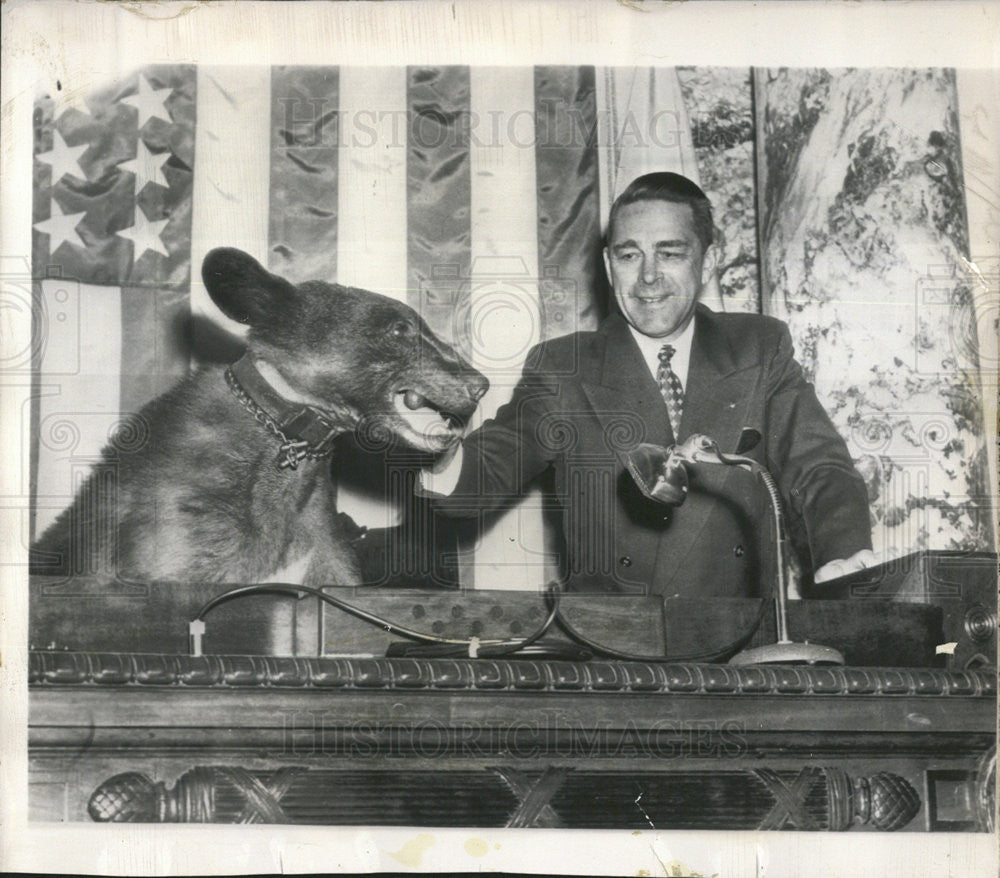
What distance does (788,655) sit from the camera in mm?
3910

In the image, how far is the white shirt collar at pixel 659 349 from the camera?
4090mm

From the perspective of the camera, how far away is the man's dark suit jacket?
398cm

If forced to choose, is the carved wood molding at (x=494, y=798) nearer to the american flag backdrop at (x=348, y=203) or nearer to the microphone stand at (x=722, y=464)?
the microphone stand at (x=722, y=464)

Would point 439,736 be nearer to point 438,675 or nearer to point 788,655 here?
point 438,675

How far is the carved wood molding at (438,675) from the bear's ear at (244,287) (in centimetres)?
113

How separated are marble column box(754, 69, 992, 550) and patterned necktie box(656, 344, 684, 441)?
1.22 ft

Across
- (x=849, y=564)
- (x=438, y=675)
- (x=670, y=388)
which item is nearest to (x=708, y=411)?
(x=670, y=388)

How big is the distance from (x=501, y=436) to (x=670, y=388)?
0.59 metres

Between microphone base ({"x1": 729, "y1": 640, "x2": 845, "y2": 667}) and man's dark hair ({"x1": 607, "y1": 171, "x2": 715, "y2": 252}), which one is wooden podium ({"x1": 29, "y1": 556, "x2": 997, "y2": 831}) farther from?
man's dark hair ({"x1": 607, "y1": 171, "x2": 715, "y2": 252})

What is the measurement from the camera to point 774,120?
414cm

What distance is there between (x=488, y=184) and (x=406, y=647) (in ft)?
5.12

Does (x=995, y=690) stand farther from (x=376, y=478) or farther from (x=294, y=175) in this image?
(x=294, y=175)

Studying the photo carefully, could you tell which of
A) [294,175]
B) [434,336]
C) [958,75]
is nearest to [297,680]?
[434,336]

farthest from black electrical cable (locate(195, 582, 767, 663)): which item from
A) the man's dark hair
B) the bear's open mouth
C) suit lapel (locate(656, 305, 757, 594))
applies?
the man's dark hair
